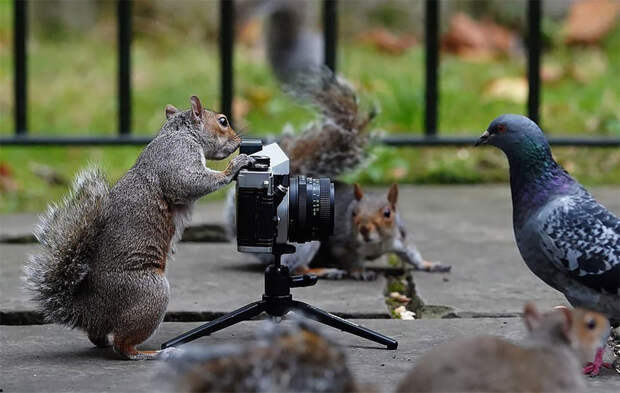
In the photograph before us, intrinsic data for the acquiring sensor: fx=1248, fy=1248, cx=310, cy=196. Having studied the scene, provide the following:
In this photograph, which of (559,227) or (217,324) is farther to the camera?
(217,324)

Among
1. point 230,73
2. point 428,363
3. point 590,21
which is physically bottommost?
point 428,363

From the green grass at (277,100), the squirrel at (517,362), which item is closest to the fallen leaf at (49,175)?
the green grass at (277,100)

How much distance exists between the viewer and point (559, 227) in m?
3.42

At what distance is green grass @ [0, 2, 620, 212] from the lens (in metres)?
6.58

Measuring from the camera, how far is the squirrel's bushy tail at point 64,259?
357 cm

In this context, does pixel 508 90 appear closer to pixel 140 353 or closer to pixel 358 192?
pixel 358 192

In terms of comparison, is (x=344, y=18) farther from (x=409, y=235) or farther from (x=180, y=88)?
(x=409, y=235)

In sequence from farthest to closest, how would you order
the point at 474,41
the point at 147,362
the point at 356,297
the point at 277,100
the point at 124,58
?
the point at 474,41 → the point at 277,100 → the point at 124,58 → the point at 356,297 → the point at 147,362

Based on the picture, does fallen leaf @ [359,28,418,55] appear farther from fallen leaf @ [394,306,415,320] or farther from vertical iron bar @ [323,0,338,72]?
fallen leaf @ [394,306,415,320]

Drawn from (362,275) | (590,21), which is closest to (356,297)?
(362,275)

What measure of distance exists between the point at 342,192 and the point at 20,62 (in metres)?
1.96

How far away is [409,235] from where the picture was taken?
536 centimetres

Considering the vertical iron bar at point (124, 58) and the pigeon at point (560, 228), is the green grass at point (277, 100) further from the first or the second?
the pigeon at point (560, 228)

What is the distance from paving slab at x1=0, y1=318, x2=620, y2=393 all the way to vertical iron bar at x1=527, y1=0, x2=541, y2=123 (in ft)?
7.62
